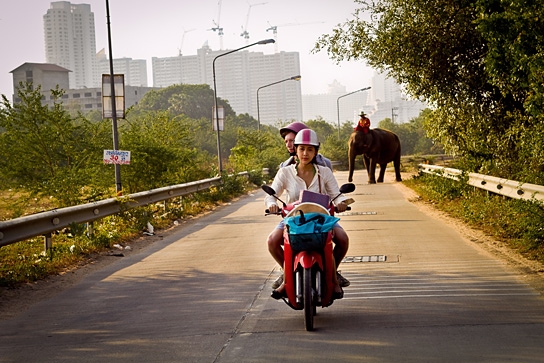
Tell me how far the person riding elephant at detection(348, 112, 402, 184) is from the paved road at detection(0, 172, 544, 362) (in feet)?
71.9

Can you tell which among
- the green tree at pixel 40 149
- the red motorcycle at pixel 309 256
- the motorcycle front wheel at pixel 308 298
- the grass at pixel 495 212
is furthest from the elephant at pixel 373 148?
the motorcycle front wheel at pixel 308 298

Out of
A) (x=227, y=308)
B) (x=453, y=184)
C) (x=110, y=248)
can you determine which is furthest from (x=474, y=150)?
(x=227, y=308)

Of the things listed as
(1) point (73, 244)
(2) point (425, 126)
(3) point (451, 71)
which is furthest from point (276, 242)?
(2) point (425, 126)

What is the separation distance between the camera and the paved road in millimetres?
6852

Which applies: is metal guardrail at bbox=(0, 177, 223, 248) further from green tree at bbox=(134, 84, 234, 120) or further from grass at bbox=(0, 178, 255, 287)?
green tree at bbox=(134, 84, 234, 120)

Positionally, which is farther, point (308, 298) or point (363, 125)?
point (363, 125)

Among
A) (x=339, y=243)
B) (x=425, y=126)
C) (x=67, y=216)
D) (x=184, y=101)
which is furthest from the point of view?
(x=184, y=101)

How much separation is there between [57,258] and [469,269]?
627 cm

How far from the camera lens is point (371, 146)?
36281mm

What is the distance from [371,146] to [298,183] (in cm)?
2806

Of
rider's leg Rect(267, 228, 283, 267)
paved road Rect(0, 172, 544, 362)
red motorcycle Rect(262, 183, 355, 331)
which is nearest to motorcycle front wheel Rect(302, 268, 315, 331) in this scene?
red motorcycle Rect(262, 183, 355, 331)

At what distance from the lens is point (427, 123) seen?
24.2m

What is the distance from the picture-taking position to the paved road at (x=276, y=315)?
6.85 meters

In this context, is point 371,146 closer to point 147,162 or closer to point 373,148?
point 373,148
